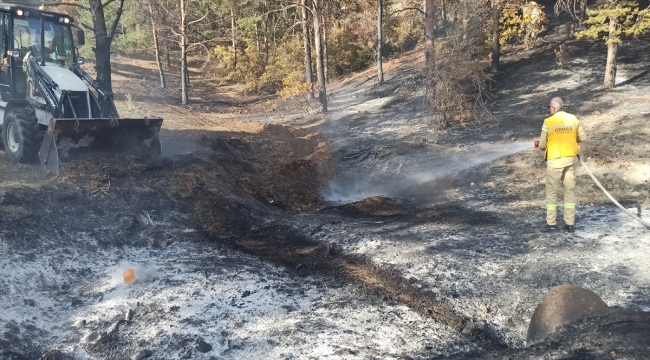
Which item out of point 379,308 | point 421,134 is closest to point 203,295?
point 379,308

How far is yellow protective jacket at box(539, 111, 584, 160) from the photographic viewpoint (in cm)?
798

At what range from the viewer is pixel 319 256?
7984mm

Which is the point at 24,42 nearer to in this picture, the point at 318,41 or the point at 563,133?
the point at 563,133

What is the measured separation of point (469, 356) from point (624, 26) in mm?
16641

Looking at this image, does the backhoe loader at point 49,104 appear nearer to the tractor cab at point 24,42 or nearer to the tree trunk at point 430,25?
the tractor cab at point 24,42

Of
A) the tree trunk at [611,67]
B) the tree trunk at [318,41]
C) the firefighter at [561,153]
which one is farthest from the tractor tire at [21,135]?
the tree trunk at [611,67]

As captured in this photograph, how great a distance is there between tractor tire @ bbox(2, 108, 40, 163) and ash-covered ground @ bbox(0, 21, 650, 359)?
362 millimetres

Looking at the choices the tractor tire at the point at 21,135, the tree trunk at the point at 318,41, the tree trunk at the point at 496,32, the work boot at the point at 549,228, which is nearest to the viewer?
the work boot at the point at 549,228

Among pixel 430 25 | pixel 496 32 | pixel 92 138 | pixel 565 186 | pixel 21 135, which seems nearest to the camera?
pixel 565 186

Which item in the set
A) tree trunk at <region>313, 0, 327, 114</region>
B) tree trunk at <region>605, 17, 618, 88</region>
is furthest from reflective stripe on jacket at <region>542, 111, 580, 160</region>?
tree trunk at <region>313, 0, 327, 114</region>

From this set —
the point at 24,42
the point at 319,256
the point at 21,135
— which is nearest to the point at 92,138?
the point at 21,135

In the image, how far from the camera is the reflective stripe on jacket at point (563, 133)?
7.98 metres

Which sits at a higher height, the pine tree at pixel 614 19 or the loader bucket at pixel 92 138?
the pine tree at pixel 614 19

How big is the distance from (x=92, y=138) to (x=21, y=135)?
1429 millimetres
